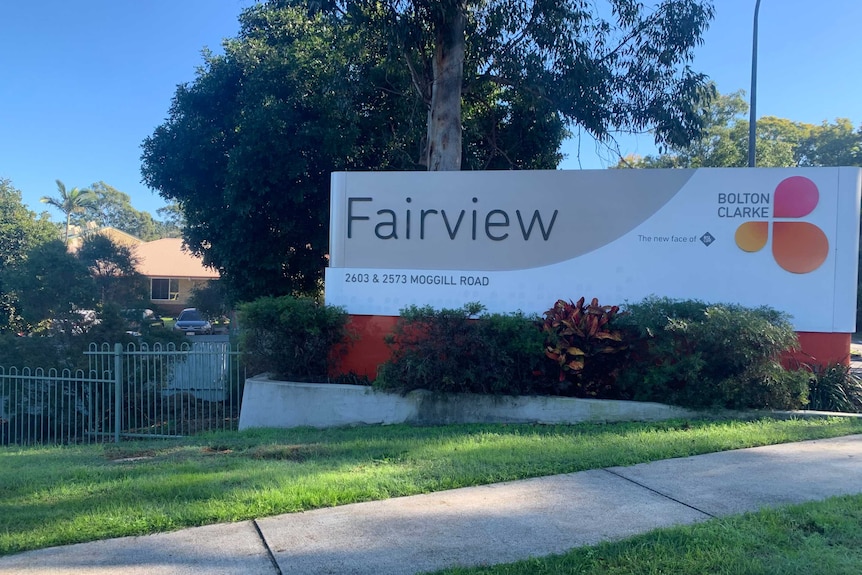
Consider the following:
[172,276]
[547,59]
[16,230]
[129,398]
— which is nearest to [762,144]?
[547,59]

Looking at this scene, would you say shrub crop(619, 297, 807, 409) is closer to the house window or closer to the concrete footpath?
the concrete footpath

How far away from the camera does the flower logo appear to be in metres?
9.20

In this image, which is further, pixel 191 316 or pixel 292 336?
pixel 191 316

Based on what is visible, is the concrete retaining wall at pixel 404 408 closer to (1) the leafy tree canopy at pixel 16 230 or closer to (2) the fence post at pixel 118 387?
(2) the fence post at pixel 118 387

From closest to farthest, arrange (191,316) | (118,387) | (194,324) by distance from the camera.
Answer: (118,387), (194,324), (191,316)

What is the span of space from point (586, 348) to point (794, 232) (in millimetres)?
3383

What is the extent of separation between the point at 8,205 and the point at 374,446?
89.9 ft

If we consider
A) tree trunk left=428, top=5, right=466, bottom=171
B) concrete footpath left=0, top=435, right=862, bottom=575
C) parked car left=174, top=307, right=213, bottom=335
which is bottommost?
parked car left=174, top=307, right=213, bottom=335

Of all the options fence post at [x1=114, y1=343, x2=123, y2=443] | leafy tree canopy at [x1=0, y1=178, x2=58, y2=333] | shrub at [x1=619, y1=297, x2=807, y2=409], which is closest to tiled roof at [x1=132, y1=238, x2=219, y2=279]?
leafy tree canopy at [x1=0, y1=178, x2=58, y2=333]

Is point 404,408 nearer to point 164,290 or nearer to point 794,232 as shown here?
point 794,232

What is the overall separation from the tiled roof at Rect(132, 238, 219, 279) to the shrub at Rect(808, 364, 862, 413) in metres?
41.8

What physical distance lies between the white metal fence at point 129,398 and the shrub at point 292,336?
1.78 ft

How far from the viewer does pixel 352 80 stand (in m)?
14.2

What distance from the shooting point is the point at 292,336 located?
9.66 metres
